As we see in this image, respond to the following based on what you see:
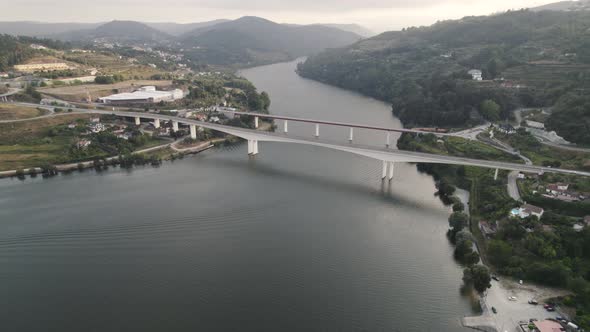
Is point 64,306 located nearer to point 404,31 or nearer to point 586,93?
point 586,93

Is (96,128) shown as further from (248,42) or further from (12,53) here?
(248,42)

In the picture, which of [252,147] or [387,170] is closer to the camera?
[387,170]

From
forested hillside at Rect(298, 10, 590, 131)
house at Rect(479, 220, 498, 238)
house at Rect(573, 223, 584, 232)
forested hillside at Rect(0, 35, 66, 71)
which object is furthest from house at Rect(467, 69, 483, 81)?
forested hillside at Rect(0, 35, 66, 71)

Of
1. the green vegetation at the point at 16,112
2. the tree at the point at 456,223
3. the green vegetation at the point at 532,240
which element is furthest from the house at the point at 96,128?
the tree at the point at 456,223

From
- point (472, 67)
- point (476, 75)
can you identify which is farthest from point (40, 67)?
point (472, 67)

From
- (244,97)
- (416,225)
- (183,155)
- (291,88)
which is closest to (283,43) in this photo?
(291,88)

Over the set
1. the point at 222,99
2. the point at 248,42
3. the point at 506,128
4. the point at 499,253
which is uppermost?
the point at 248,42
